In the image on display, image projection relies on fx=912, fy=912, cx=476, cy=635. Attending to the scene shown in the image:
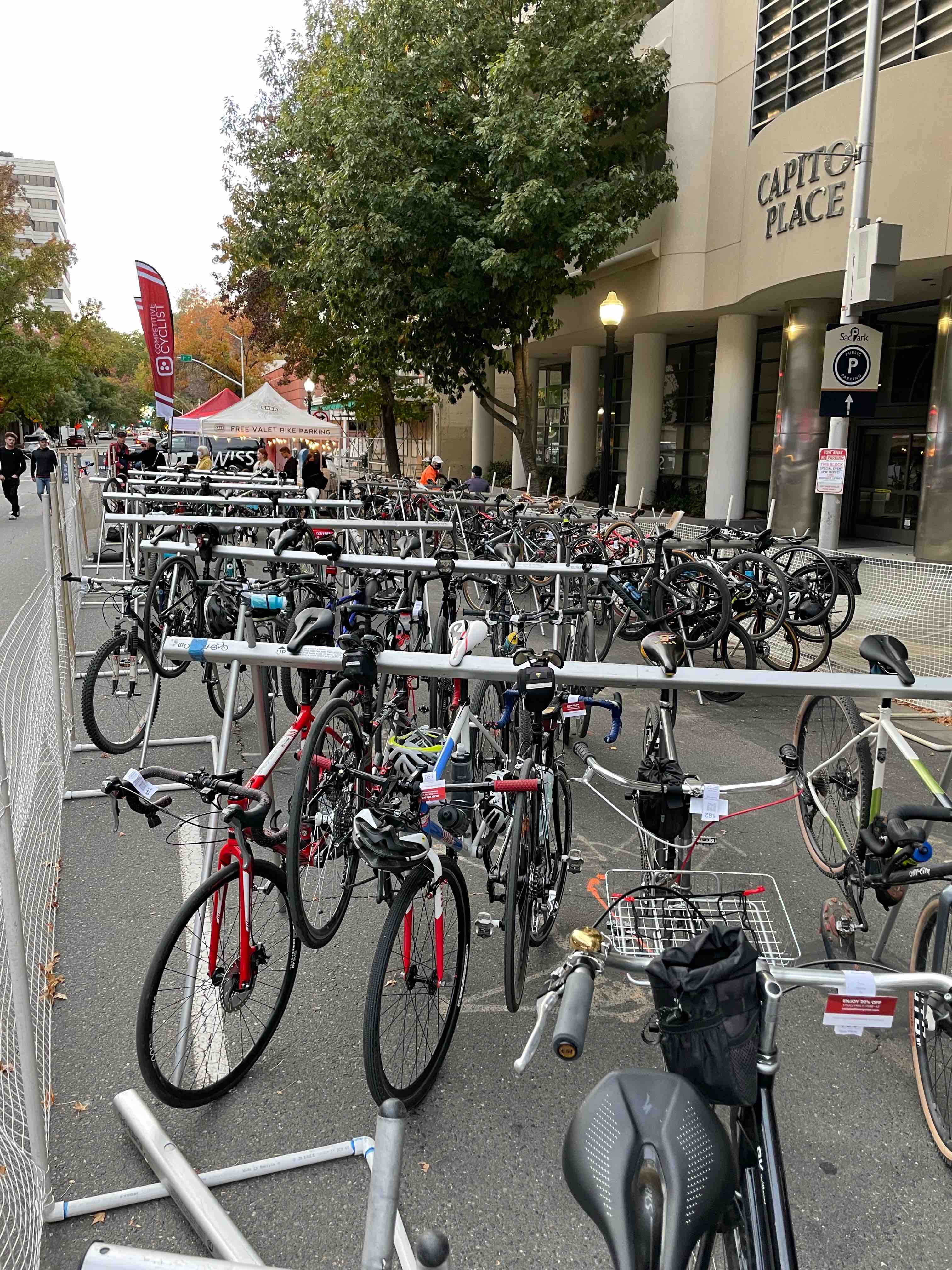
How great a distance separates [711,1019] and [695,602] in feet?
22.2

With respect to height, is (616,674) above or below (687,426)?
below

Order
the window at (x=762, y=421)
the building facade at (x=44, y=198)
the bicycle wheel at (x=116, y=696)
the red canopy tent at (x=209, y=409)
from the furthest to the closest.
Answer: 1. the building facade at (x=44, y=198)
2. the red canopy tent at (x=209, y=409)
3. the window at (x=762, y=421)
4. the bicycle wheel at (x=116, y=696)

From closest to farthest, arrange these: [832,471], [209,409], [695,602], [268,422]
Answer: [695,602], [832,471], [268,422], [209,409]

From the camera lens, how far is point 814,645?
9.03 meters

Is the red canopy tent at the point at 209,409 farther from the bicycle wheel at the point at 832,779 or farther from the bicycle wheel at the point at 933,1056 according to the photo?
the bicycle wheel at the point at 933,1056

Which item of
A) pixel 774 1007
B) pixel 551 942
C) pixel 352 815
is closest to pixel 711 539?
pixel 551 942

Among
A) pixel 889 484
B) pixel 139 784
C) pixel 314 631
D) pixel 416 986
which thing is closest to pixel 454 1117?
pixel 416 986

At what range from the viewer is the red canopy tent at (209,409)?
27453 millimetres

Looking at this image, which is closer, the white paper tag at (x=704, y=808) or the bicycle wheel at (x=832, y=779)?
the white paper tag at (x=704, y=808)

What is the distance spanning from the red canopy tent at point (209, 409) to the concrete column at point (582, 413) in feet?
33.2

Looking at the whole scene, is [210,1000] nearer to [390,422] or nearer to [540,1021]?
[540,1021]

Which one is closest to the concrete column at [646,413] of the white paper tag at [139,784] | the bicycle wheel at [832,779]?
the bicycle wheel at [832,779]

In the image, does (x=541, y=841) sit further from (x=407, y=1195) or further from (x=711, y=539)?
(x=711, y=539)

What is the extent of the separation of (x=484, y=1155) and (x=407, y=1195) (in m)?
0.25
